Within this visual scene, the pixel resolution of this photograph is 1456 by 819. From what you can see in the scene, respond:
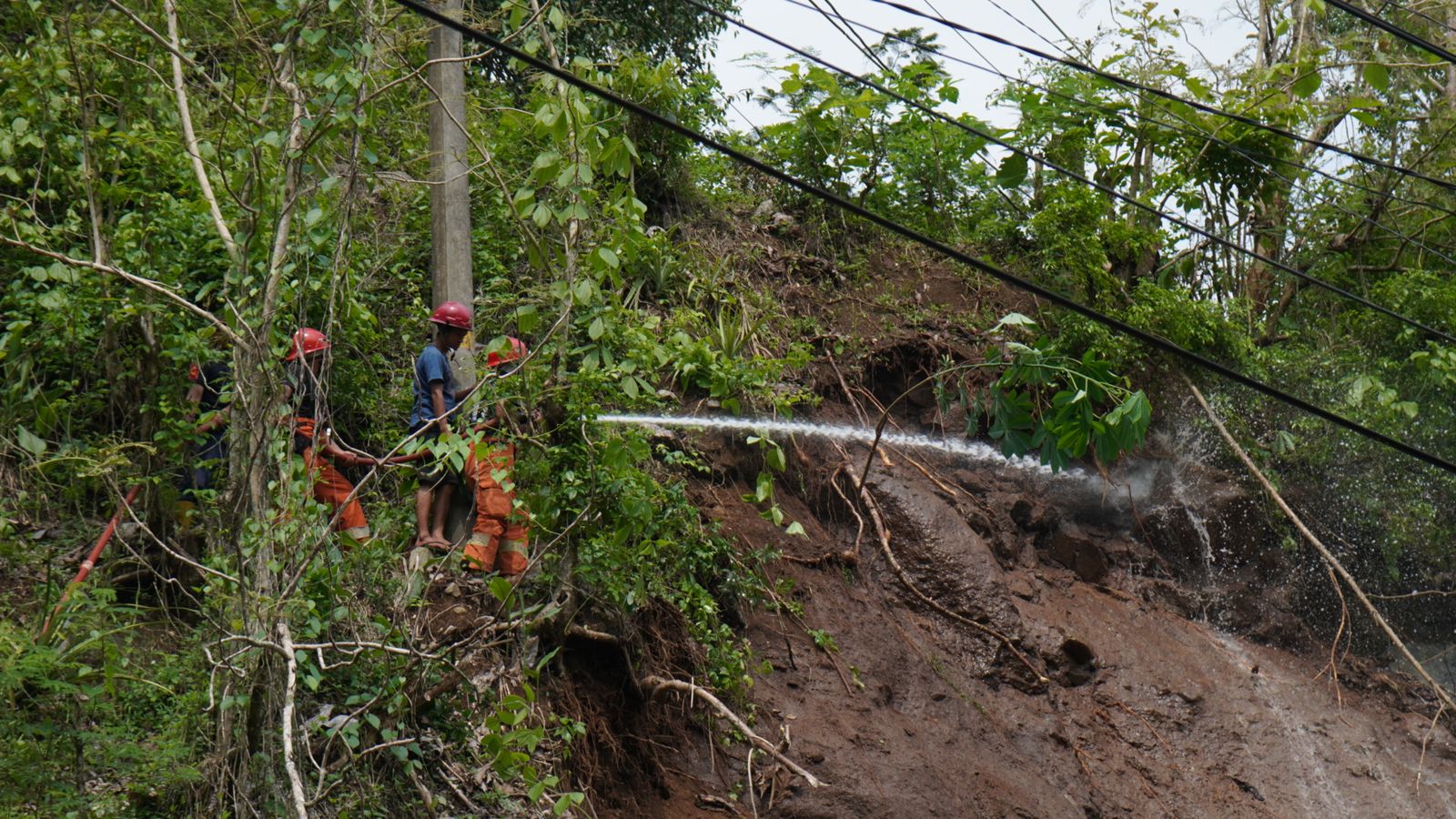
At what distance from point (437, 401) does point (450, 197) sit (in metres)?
1.10

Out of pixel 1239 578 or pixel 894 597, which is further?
pixel 1239 578

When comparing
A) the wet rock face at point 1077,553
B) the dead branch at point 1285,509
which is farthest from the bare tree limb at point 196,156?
the dead branch at point 1285,509

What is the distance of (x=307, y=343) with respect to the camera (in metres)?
6.84

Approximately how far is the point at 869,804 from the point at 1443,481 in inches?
309

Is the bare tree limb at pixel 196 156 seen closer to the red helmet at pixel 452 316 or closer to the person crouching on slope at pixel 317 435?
the person crouching on slope at pixel 317 435

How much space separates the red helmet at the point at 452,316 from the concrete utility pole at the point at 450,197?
0.09m

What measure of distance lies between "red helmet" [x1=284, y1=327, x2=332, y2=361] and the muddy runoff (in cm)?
294

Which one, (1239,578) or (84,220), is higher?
(84,220)

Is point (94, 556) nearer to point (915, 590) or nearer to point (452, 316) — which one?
point (452, 316)

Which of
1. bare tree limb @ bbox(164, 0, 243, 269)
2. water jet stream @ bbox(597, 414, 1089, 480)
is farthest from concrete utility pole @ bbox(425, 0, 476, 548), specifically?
water jet stream @ bbox(597, 414, 1089, 480)

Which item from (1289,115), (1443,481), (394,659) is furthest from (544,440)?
(1443,481)

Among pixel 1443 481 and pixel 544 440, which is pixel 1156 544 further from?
pixel 544 440

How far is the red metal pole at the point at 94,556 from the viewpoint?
18.6 ft

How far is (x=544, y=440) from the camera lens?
6719 mm
